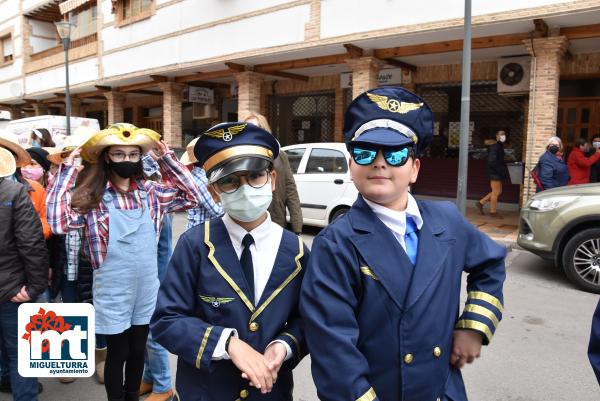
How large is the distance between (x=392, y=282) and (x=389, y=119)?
50 cm

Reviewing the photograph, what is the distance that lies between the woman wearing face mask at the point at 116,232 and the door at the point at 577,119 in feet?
38.3

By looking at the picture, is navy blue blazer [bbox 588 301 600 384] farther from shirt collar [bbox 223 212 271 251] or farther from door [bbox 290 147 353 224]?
door [bbox 290 147 353 224]

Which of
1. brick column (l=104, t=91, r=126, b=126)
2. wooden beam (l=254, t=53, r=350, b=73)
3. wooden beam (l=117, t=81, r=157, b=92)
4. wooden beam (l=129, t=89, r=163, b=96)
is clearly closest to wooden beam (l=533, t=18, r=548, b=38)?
wooden beam (l=254, t=53, r=350, b=73)

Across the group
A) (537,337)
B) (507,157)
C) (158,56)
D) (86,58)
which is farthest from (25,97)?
(537,337)

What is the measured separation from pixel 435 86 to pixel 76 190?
12.4 metres

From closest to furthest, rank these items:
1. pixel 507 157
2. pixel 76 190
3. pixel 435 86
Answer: pixel 76 190, pixel 507 157, pixel 435 86

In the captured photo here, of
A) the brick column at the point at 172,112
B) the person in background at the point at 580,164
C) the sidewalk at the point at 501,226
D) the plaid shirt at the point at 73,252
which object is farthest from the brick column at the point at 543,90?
the brick column at the point at 172,112

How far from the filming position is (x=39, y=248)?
277cm

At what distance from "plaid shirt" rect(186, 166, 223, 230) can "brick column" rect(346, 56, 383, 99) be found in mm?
8873

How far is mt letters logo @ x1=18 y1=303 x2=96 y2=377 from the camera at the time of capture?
8.92 feet

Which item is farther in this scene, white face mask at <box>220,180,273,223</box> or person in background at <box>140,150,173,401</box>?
person in background at <box>140,150,173,401</box>

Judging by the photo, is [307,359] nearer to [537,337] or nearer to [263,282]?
[537,337]

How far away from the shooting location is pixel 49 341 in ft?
9.04

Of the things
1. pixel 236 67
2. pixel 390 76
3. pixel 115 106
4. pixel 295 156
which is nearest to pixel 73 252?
pixel 295 156
